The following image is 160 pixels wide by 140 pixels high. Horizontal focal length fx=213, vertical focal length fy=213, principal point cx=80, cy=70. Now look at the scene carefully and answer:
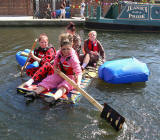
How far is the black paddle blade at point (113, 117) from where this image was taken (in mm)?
3254

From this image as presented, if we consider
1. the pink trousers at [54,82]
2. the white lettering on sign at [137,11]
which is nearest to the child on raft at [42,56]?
the pink trousers at [54,82]

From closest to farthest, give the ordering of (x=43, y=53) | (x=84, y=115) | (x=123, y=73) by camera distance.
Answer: (x=84, y=115) < (x=123, y=73) < (x=43, y=53)

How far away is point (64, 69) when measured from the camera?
4.28 meters

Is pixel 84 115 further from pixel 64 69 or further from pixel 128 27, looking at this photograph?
pixel 128 27

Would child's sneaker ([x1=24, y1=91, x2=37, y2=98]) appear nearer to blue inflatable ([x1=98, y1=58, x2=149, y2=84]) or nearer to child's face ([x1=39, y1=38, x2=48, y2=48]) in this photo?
child's face ([x1=39, y1=38, x2=48, y2=48])

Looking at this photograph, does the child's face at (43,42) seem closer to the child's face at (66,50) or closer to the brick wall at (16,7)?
the child's face at (66,50)

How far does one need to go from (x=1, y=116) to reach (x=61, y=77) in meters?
1.34

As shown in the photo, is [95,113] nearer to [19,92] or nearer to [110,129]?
[110,129]

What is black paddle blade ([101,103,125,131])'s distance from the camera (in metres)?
3.25

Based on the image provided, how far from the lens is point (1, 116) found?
12.2 feet

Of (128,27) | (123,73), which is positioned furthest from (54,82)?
(128,27)

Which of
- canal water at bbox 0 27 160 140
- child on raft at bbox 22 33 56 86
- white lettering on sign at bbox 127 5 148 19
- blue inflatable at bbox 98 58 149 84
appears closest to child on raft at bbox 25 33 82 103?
canal water at bbox 0 27 160 140

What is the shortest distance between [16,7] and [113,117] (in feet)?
60.1

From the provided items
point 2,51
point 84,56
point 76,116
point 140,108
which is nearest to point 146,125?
point 140,108
